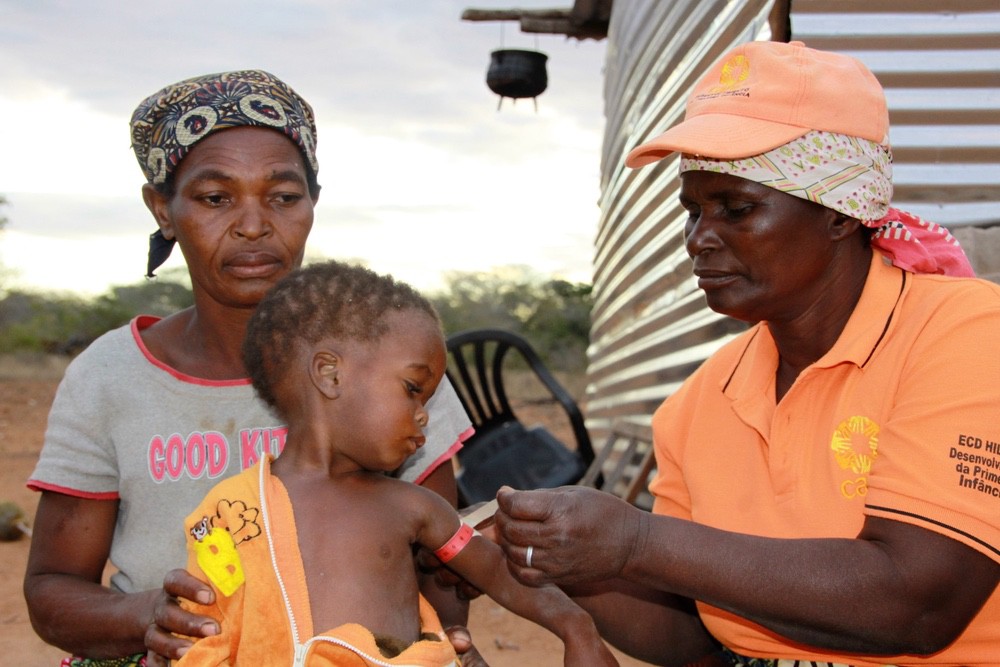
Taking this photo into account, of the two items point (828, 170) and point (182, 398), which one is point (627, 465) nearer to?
point (182, 398)

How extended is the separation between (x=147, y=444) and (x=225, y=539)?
0.50 metres

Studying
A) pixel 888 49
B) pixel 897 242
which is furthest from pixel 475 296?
pixel 897 242

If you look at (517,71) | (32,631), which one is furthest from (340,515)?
(517,71)

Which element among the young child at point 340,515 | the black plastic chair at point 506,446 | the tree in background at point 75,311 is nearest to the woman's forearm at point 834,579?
the young child at point 340,515

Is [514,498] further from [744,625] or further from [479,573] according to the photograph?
[744,625]

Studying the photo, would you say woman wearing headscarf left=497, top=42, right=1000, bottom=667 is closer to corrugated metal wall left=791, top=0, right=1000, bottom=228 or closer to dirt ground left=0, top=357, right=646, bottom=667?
corrugated metal wall left=791, top=0, right=1000, bottom=228

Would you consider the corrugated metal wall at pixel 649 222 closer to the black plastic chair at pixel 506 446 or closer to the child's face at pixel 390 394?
the black plastic chair at pixel 506 446

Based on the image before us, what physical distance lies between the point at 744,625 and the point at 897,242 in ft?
3.24

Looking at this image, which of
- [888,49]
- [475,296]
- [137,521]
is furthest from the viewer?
[475,296]

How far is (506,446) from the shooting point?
7246 millimetres

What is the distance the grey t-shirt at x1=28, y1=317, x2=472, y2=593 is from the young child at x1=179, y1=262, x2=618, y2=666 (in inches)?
9.0

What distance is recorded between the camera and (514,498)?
6.49 ft

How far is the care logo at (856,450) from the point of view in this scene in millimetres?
2176

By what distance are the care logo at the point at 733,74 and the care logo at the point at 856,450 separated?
826 mm
